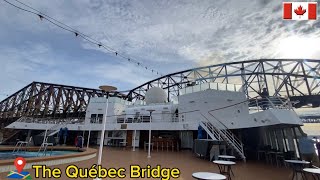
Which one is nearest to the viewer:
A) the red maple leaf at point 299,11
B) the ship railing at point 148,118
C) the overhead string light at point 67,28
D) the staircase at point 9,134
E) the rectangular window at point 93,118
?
the overhead string light at point 67,28

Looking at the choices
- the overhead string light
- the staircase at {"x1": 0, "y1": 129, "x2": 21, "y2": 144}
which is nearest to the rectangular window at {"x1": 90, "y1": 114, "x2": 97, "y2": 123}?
the overhead string light

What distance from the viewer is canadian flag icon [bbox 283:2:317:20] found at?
710 centimetres

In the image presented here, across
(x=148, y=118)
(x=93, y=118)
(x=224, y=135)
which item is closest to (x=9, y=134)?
(x=93, y=118)

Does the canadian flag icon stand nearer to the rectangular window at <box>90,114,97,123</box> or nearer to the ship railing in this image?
the ship railing

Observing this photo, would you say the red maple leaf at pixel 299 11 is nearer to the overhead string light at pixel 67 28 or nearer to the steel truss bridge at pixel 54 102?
the overhead string light at pixel 67 28

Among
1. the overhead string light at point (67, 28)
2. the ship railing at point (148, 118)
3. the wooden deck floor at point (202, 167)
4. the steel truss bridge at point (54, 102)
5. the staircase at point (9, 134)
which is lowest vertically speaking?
the wooden deck floor at point (202, 167)

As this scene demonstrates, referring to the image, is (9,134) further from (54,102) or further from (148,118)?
(148,118)

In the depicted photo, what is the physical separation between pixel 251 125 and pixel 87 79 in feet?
37.3

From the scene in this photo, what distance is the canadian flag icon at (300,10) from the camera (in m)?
7.10

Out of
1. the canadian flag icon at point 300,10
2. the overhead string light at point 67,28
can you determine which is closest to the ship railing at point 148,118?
the overhead string light at point 67,28

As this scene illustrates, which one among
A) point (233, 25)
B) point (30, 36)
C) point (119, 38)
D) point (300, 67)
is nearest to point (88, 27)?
point (119, 38)

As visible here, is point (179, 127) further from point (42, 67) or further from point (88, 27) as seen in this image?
point (42, 67)

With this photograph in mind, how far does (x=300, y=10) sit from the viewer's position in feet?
23.9

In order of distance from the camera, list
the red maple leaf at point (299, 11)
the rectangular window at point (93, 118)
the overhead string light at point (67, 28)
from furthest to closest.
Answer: the rectangular window at point (93, 118) → the red maple leaf at point (299, 11) → the overhead string light at point (67, 28)
